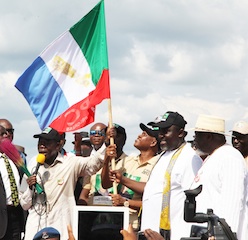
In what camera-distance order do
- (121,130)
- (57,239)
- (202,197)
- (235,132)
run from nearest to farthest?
1. (202,197)
2. (57,239)
3. (235,132)
4. (121,130)

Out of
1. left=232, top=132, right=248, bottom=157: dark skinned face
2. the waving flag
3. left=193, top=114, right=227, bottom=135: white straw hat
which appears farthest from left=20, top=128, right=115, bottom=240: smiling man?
left=193, top=114, right=227, bottom=135: white straw hat

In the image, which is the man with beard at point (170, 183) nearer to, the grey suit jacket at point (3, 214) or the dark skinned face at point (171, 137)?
the dark skinned face at point (171, 137)

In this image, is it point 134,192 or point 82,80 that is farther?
point 82,80

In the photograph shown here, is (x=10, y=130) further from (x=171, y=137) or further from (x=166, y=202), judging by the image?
(x=166, y=202)

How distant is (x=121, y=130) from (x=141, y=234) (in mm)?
3496

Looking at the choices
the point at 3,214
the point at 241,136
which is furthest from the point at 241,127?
the point at 3,214

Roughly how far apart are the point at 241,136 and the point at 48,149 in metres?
2.27

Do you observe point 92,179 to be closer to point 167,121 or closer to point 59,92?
point 59,92

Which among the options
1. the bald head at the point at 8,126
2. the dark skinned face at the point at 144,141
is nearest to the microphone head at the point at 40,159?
the dark skinned face at the point at 144,141

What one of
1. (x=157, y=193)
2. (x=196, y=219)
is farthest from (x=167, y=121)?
(x=196, y=219)

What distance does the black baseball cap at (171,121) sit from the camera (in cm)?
730

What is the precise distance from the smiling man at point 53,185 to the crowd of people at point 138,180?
1 cm

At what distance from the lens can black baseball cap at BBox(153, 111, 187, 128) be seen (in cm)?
730

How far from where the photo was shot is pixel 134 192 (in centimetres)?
821
